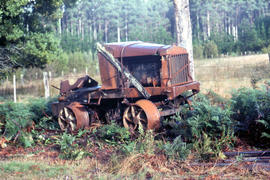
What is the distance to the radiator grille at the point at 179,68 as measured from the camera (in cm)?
890

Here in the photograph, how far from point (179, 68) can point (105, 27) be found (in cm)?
4960

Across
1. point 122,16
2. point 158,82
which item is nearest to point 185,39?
point 158,82

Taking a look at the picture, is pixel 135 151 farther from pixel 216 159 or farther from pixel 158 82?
pixel 158 82

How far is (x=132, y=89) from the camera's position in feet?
28.6

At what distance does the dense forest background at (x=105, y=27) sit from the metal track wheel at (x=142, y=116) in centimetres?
957

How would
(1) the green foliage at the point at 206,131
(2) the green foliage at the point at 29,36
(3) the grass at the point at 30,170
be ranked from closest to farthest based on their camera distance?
(3) the grass at the point at 30,170
(1) the green foliage at the point at 206,131
(2) the green foliage at the point at 29,36

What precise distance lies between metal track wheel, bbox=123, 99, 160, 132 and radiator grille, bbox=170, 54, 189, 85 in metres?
1.27

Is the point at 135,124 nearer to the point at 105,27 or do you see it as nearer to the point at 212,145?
the point at 212,145

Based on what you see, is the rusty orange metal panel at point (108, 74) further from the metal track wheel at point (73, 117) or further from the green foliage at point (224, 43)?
the green foliage at point (224, 43)

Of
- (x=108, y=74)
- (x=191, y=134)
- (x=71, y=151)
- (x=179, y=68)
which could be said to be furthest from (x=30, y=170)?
(x=179, y=68)

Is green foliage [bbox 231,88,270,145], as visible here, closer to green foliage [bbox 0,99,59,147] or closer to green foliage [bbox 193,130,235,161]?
green foliage [bbox 193,130,235,161]

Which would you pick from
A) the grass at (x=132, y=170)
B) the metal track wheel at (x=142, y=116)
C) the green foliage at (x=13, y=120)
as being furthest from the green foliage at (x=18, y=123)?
the metal track wheel at (x=142, y=116)

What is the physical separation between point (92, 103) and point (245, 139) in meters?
4.44

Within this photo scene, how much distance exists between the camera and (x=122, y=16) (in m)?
54.7
